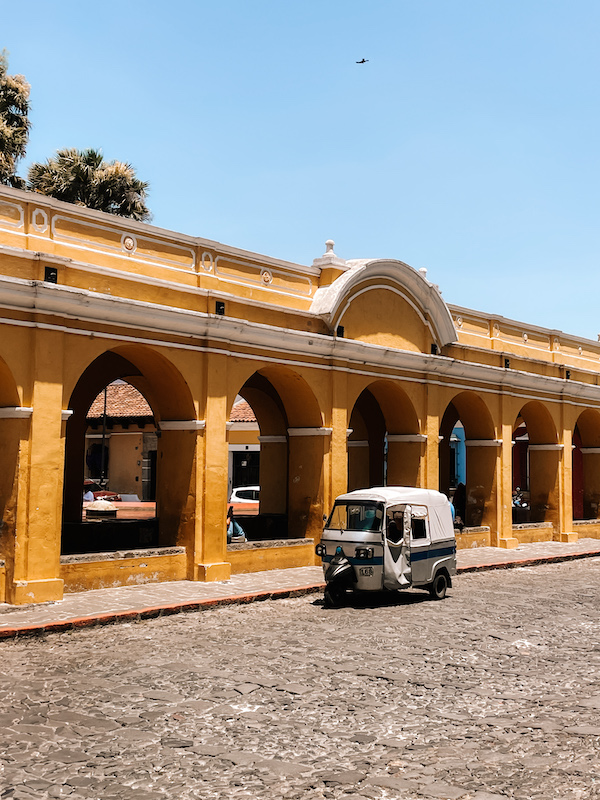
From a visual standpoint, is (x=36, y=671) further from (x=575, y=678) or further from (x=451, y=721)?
(x=575, y=678)

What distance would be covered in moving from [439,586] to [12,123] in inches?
732

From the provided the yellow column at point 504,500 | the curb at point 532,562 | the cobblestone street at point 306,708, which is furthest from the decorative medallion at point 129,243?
the yellow column at point 504,500

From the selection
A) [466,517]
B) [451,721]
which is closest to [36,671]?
[451,721]

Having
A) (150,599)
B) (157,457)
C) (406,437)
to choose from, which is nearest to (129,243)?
(157,457)

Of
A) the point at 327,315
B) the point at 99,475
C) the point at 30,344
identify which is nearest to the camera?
the point at 30,344

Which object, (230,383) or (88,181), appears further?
(88,181)

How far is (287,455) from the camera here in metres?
19.1

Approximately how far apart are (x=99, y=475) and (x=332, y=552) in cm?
2635

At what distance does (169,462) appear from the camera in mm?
14695

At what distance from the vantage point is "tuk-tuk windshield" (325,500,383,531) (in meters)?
12.8

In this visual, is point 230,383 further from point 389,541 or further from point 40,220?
point 40,220

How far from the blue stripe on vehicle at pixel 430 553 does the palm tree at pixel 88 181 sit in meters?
16.4

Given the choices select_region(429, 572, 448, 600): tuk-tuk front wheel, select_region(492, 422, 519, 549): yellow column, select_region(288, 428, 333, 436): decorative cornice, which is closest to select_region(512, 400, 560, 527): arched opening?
select_region(492, 422, 519, 549): yellow column

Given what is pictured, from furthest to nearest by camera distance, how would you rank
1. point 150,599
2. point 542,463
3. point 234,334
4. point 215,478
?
point 542,463 → point 234,334 → point 215,478 → point 150,599
